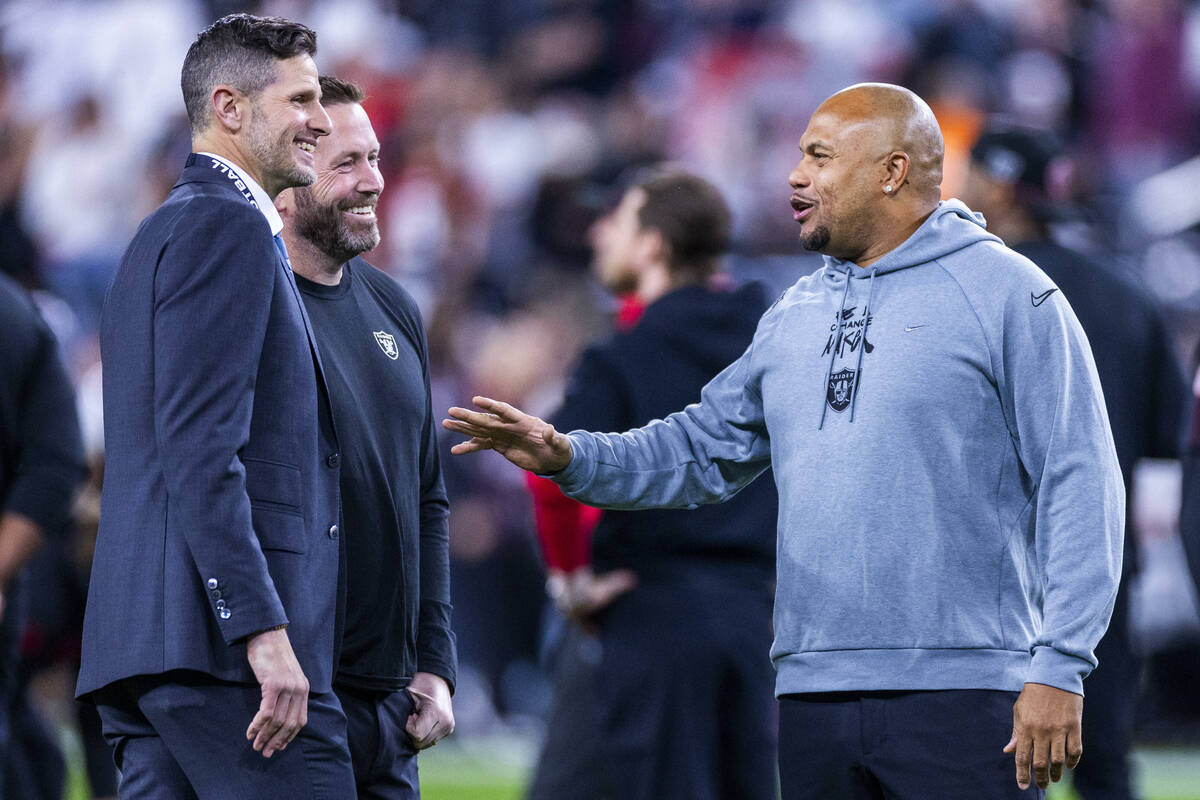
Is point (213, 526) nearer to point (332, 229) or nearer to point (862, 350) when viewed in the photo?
point (332, 229)

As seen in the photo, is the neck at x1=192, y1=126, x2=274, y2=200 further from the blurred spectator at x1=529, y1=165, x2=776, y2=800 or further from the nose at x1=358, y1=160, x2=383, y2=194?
the blurred spectator at x1=529, y1=165, x2=776, y2=800

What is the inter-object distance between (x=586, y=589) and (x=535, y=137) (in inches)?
346

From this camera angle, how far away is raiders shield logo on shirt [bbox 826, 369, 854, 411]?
11.4 ft

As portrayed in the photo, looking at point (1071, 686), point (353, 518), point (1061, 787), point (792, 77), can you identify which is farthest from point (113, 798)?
point (792, 77)

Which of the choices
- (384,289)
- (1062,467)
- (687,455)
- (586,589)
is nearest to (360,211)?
(384,289)

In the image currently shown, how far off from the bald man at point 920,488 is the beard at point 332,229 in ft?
1.68

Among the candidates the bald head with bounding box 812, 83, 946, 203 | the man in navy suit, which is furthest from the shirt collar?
the bald head with bounding box 812, 83, 946, 203

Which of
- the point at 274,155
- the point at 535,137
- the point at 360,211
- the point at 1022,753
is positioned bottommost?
the point at 1022,753

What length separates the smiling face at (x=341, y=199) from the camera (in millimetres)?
3713

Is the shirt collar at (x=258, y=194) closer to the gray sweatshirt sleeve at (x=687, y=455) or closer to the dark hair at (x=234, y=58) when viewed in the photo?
the dark hair at (x=234, y=58)

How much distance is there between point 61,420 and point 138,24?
A: 9474 mm

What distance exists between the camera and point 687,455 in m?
3.85

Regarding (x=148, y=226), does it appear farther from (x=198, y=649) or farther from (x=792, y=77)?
(x=792, y=77)

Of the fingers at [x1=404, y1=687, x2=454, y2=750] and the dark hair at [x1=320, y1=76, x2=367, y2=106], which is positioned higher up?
the dark hair at [x1=320, y1=76, x2=367, y2=106]
